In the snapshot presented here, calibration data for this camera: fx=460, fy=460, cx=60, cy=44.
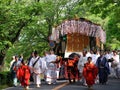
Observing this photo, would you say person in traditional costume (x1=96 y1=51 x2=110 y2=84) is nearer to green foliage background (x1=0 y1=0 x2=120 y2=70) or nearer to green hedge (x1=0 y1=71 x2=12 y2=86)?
green hedge (x1=0 y1=71 x2=12 y2=86)

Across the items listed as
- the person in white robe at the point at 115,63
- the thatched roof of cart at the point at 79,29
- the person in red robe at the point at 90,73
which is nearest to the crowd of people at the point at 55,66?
the thatched roof of cart at the point at 79,29

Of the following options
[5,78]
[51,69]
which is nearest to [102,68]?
[51,69]

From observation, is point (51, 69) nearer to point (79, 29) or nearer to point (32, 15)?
point (79, 29)

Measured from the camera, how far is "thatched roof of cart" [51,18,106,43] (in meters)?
27.4

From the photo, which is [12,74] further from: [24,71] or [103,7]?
[103,7]

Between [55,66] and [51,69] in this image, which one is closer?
[51,69]

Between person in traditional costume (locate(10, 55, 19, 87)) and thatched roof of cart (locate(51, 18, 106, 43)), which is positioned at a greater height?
thatched roof of cart (locate(51, 18, 106, 43))

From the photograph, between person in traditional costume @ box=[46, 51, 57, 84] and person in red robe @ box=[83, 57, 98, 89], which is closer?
person in red robe @ box=[83, 57, 98, 89]

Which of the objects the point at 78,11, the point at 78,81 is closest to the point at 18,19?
the point at 78,81

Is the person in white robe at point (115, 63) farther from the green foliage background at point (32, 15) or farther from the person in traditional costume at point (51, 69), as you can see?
the person in traditional costume at point (51, 69)

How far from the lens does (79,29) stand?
Answer: 28.2 meters

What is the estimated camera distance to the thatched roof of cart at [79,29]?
89.9 feet

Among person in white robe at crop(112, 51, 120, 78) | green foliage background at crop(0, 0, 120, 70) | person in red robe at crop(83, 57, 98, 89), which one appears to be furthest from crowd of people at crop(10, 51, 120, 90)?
person in white robe at crop(112, 51, 120, 78)

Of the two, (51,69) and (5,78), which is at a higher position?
(51,69)
